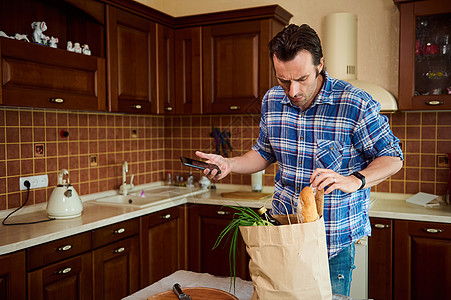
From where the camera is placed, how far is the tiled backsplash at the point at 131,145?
2.68 meters

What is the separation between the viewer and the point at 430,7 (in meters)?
2.76

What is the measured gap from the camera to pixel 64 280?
7.66 feet

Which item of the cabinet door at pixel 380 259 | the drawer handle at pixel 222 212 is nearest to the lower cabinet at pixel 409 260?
the cabinet door at pixel 380 259

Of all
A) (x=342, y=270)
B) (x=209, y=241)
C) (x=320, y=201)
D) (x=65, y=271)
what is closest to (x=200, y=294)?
(x=320, y=201)

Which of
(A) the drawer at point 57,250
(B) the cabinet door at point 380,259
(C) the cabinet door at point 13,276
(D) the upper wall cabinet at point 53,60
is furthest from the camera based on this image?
(B) the cabinet door at point 380,259

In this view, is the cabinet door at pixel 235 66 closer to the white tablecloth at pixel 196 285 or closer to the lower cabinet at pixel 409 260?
the lower cabinet at pixel 409 260

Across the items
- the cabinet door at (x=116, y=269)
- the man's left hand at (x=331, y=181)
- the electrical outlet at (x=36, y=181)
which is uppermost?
the man's left hand at (x=331, y=181)

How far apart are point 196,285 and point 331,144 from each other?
2.23 ft

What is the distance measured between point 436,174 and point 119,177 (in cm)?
238

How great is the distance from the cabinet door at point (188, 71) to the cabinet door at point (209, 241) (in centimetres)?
80

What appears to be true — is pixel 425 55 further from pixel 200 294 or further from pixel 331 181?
pixel 200 294

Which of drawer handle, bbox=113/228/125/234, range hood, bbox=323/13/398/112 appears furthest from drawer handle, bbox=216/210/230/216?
range hood, bbox=323/13/398/112

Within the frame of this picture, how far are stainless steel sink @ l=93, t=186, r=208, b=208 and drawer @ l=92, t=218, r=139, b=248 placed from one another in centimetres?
21

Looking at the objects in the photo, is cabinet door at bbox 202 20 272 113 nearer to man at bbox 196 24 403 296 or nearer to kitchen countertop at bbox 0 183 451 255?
kitchen countertop at bbox 0 183 451 255
